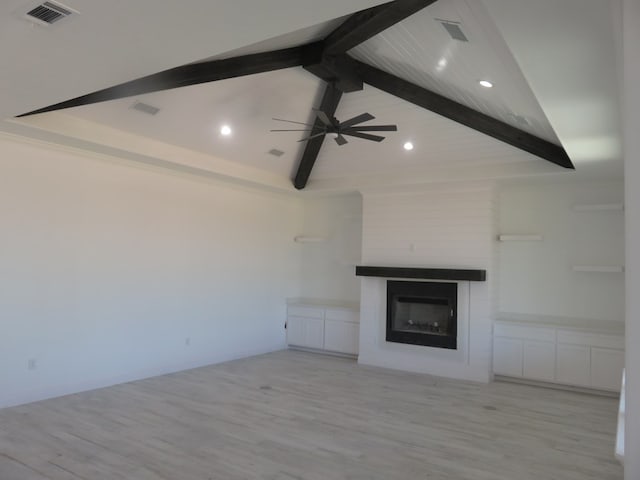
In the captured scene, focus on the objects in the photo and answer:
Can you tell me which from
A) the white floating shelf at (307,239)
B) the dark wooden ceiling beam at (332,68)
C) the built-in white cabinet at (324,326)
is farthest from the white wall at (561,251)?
the white floating shelf at (307,239)

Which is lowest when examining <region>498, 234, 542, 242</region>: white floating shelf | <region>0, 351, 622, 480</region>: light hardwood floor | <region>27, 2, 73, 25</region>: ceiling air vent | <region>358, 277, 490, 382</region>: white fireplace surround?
<region>0, 351, 622, 480</region>: light hardwood floor

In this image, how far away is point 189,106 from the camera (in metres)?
5.57

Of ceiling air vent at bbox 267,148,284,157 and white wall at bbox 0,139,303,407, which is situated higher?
ceiling air vent at bbox 267,148,284,157

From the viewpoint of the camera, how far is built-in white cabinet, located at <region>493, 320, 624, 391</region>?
5.86 metres

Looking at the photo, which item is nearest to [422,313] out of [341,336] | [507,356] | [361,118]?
[507,356]

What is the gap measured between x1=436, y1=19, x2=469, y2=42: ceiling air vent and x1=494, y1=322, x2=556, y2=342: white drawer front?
Result: 414 cm

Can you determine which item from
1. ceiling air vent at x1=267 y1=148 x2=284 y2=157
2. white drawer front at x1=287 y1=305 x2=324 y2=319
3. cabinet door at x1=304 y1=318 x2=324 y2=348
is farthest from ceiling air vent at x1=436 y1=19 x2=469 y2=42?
cabinet door at x1=304 y1=318 x2=324 y2=348

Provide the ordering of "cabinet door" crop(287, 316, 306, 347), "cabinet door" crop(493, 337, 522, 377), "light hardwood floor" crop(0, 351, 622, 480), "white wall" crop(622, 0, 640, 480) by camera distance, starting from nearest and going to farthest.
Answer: "white wall" crop(622, 0, 640, 480), "light hardwood floor" crop(0, 351, 622, 480), "cabinet door" crop(493, 337, 522, 377), "cabinet door" crop(287, 316, 306, 347)

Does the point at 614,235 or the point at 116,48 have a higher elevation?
the point at 116,48

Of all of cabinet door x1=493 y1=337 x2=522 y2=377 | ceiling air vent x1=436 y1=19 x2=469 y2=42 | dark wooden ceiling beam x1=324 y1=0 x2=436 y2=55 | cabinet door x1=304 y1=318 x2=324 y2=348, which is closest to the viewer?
ceiling air vent x1=436 y1=19 x2=469 y2=42

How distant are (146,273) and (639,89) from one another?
588 centimetres

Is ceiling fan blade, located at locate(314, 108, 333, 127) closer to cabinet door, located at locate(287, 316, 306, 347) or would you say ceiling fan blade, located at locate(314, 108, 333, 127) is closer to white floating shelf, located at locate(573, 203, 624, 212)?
white floating shelf, located at locate(573, 203, 624, 212)

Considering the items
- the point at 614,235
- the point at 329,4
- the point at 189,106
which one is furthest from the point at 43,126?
the point at 614,235

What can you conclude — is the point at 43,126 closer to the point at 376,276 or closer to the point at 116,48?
the point at 116,48
